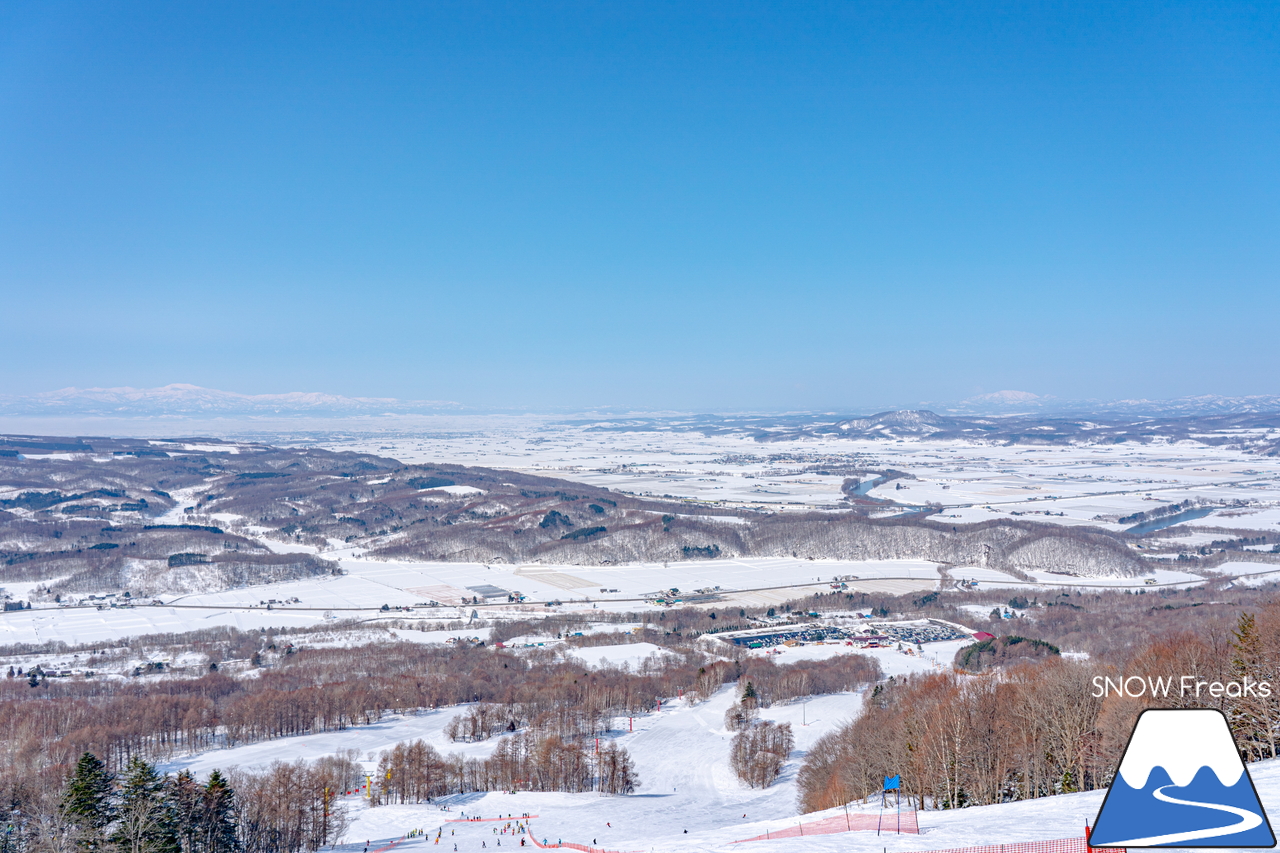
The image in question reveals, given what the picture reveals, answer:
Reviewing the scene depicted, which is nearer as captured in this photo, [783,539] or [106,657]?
[106,657]

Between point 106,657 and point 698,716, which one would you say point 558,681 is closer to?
point 698,716

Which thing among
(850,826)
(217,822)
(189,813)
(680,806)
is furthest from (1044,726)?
(189,813)

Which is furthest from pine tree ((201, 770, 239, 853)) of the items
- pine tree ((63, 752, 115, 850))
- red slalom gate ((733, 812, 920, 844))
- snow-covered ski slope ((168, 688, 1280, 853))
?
red slalom gate ((733, 812, 920, 844))

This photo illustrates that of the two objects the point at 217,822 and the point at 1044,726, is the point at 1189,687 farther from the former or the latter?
the point at 217,822

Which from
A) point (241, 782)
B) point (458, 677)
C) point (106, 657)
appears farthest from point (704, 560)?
point (241, 782)

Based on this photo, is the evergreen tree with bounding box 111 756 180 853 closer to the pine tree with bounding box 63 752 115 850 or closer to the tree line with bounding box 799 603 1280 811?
the pine tree with bounding box 63 752 115 850

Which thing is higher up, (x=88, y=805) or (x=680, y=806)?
(x=88, y=805)
